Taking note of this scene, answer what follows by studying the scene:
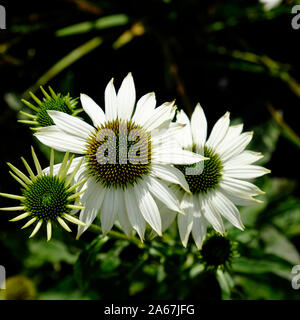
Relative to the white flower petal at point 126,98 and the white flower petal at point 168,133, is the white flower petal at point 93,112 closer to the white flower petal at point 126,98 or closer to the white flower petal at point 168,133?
the white flower petal at point 126,98

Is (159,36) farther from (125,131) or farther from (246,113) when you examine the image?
(125,131)

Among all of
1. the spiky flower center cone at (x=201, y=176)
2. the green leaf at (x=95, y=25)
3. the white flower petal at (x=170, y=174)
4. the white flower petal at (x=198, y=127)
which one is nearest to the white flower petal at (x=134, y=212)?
the white flower petal at (x=170, y=174)

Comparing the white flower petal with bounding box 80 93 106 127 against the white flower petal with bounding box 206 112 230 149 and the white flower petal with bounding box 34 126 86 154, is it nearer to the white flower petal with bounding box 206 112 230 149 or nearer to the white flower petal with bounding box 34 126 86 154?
the white flower petal with bounding box 34 126 86 154

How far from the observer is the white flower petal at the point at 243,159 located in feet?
3.97

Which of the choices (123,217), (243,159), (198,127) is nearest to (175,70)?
(198,127)

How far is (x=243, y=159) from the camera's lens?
4.01 ft

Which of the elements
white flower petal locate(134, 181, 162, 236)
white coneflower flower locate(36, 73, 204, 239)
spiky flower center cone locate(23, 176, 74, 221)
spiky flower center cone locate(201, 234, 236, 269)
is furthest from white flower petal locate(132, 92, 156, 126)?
spiky flower center cone locate(201, 234, 236, 269)

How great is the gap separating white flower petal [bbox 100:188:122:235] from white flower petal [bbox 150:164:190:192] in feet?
0.50

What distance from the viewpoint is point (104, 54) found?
2.34 m

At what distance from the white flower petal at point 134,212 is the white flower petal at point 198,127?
320 mm

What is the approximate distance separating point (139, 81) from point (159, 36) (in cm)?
33

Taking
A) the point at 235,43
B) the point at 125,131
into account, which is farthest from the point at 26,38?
the point at 125,131

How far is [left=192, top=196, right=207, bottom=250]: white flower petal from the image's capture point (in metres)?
1.14

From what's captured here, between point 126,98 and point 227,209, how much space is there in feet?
1.73
